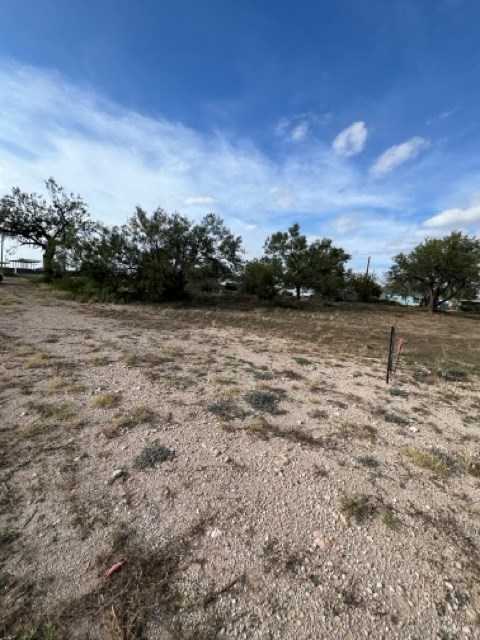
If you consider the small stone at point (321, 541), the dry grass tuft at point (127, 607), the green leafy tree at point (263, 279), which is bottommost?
the dry grass tuft at point (127, 607)

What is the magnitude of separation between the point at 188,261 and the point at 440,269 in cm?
1797

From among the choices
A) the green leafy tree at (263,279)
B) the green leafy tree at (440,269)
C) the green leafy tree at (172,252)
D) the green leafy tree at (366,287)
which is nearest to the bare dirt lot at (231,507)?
the green leafy tree at (172,252)

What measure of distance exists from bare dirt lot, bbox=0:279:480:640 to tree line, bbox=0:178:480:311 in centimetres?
1172

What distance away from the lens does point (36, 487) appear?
221 centimetres

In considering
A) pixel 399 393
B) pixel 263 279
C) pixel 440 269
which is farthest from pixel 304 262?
pixel 399 393

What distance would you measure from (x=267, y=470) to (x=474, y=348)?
32.3 feet

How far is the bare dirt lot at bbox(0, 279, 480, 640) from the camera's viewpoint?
1482 mm

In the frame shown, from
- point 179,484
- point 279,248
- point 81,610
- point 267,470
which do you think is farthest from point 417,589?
point 279,248

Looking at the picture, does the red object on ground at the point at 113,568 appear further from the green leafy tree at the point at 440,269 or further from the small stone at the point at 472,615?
the green leafy tree at the point at 440,269

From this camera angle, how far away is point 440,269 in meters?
20.1

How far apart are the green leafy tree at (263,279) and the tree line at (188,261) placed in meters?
0.07

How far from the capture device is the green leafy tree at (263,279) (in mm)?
20766

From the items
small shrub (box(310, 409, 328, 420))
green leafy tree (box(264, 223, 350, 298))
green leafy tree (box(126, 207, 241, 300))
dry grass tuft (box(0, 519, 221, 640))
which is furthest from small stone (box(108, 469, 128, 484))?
green leafy tree (box(264, 223, 350, 298))

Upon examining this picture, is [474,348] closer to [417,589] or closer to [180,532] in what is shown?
[417,589]
